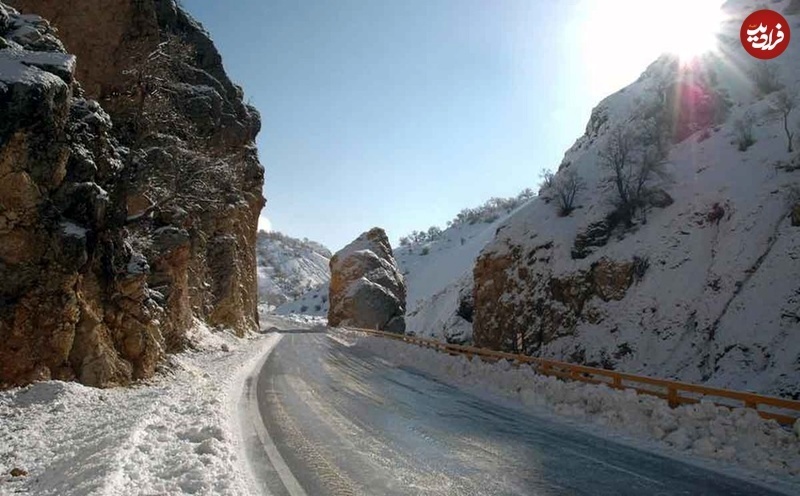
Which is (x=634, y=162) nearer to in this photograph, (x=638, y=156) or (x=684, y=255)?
(x=638, y=156)

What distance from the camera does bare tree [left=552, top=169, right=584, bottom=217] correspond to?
101ft

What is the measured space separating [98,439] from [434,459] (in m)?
5.00

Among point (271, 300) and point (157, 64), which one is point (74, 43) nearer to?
point (157, 64)

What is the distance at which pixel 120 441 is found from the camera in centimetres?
727

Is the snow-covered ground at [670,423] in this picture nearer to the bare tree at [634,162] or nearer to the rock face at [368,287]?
the bare tree at [634,162]

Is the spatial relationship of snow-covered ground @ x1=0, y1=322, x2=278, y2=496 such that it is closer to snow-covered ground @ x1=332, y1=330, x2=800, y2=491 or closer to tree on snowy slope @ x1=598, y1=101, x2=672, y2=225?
snow-covered ground @ x1=332, y1=330, x2=800, y2=491

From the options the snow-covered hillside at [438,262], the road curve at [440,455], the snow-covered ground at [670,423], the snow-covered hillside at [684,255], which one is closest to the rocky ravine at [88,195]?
the road curve at [440,455]

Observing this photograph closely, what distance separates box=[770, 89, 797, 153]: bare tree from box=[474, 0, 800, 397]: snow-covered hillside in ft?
0.71

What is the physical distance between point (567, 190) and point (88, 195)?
25.9 meters

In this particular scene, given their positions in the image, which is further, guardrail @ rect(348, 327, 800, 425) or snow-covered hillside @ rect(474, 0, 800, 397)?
snow-covered hillside @ rect(474, 0, 800, 397)

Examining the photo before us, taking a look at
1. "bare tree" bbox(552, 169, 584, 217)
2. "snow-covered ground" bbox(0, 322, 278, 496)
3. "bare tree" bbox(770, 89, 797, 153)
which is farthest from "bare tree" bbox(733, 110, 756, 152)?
"snow-covered ground" bbox(0, 322, 278, 496)

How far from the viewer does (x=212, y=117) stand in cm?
3016

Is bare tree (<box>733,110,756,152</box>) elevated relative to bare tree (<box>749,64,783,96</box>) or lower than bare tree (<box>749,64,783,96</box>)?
lower

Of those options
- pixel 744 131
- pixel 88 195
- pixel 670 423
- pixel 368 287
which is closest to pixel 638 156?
pixel 744 131
